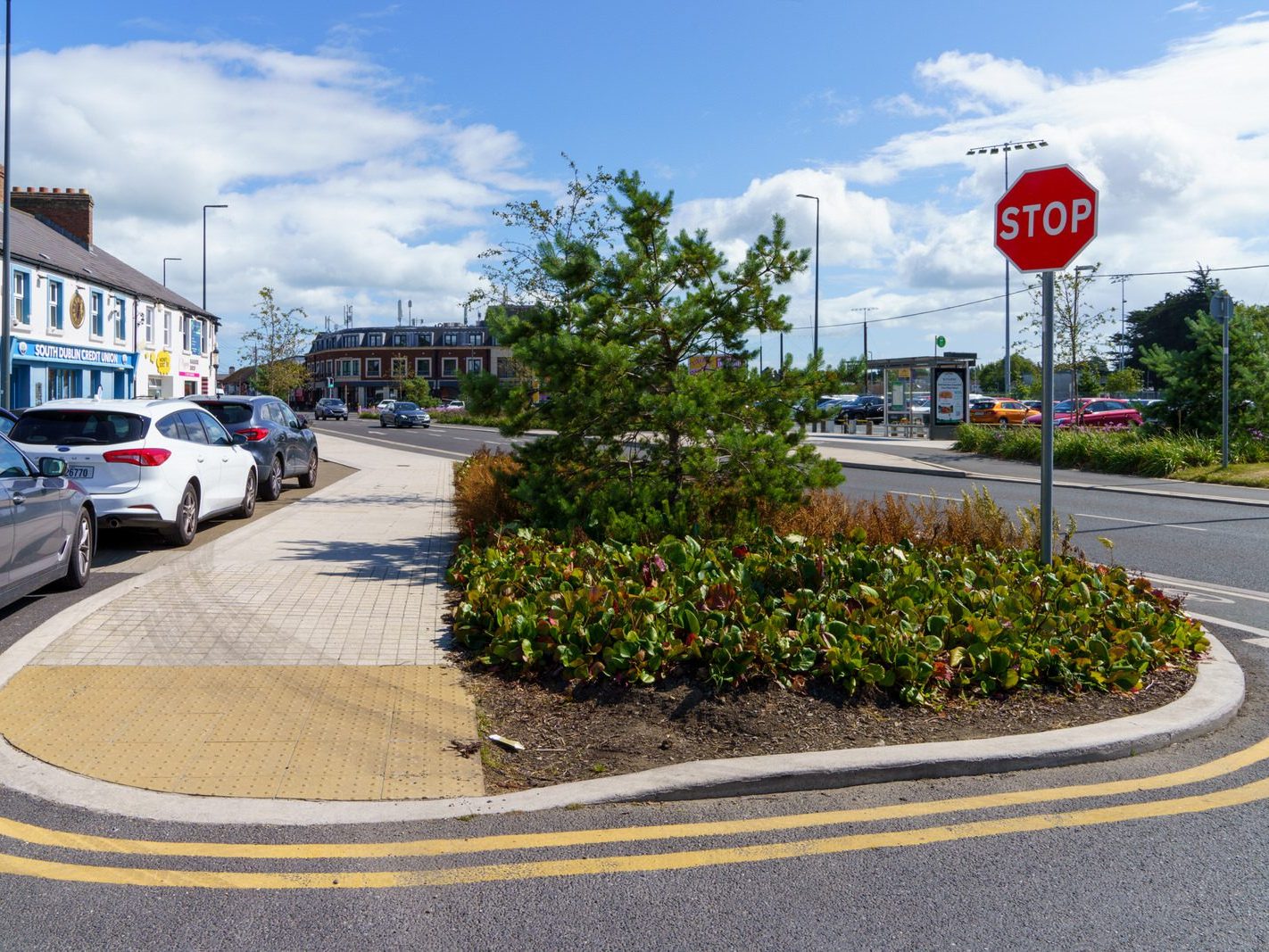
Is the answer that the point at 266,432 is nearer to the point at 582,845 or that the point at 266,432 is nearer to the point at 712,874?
the point at 582,845

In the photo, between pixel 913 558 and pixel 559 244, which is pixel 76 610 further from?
pixel 913 558

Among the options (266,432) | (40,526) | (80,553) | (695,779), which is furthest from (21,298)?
(695,779)

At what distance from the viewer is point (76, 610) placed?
25.3ft

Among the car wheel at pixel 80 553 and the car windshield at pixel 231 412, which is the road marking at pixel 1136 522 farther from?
the car windshield at pixel 231 412

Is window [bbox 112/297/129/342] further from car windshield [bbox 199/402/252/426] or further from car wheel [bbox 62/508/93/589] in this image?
car wheel [bbox 62/508/93/589]

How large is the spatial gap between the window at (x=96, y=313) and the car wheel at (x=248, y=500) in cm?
3157

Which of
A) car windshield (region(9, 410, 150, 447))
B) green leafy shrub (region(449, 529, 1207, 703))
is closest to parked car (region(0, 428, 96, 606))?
car windshield (region(9, 410, 150, 447))

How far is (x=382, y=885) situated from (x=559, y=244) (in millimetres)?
7106

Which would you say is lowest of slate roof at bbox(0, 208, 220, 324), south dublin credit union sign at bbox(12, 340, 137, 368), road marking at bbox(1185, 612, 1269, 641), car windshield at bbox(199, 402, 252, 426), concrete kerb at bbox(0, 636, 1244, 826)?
concrete kerb at bbox(0, 636, 1244, 826)

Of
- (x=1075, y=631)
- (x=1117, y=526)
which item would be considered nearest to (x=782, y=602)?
(x=1075, y=631)

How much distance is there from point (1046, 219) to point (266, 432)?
1252 cm

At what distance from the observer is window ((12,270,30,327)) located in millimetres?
35531

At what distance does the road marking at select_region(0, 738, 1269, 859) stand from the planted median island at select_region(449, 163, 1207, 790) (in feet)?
1.95

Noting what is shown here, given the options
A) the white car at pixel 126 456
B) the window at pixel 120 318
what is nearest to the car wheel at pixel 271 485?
the white car at pixel 126 456
